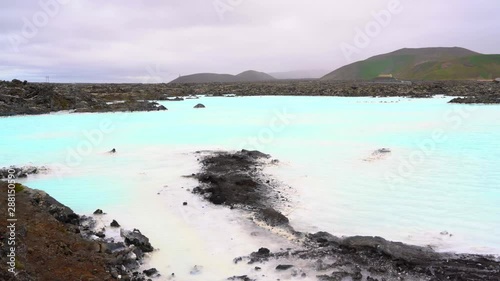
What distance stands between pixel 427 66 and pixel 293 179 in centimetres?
13473

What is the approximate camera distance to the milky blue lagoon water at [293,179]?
5980 millimetres

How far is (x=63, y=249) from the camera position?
4.97 m

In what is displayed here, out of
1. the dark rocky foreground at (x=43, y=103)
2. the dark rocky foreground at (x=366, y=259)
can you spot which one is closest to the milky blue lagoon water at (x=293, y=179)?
the dark rocky foreground at (x=366, y=259)

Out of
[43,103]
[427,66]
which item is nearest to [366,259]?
[43,103]

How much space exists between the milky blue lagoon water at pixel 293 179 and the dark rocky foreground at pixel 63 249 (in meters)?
0.43

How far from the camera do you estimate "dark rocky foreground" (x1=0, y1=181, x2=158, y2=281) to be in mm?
4324

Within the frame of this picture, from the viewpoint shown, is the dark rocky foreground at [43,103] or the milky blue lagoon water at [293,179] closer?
the milky blue lagoon water at [293,179]

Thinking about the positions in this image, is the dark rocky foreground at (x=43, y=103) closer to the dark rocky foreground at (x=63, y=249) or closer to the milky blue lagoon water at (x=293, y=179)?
the milky blue lagoon water at (x=293, y=179)

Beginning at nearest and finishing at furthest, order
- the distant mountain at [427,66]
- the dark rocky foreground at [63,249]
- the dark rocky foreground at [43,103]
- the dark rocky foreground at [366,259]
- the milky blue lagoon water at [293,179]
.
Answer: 1. the dark rocky foreground at [63,249]
2. the dark rocky foreground at [366,259]
3. the milky blue lagoon water at [293,179]
4. the dark rocky foreground at [43,103]
5. the distant mountain at [427,66]

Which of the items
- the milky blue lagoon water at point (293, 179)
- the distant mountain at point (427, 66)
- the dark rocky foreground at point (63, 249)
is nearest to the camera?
the dark rocky foreground at point (63, 249)

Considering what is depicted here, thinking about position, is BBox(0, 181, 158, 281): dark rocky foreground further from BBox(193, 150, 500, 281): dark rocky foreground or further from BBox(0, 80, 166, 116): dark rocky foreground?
BBox(0, 80, 166, 116): dark rocky foreground

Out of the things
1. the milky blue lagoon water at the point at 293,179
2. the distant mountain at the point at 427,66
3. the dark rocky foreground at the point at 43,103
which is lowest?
the milky blue lagoon water at the point at 293,179

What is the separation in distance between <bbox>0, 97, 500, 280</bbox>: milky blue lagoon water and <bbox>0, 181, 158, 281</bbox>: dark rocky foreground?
1.41 ft

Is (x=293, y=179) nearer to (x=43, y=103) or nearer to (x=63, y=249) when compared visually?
(x=63, y=249)
